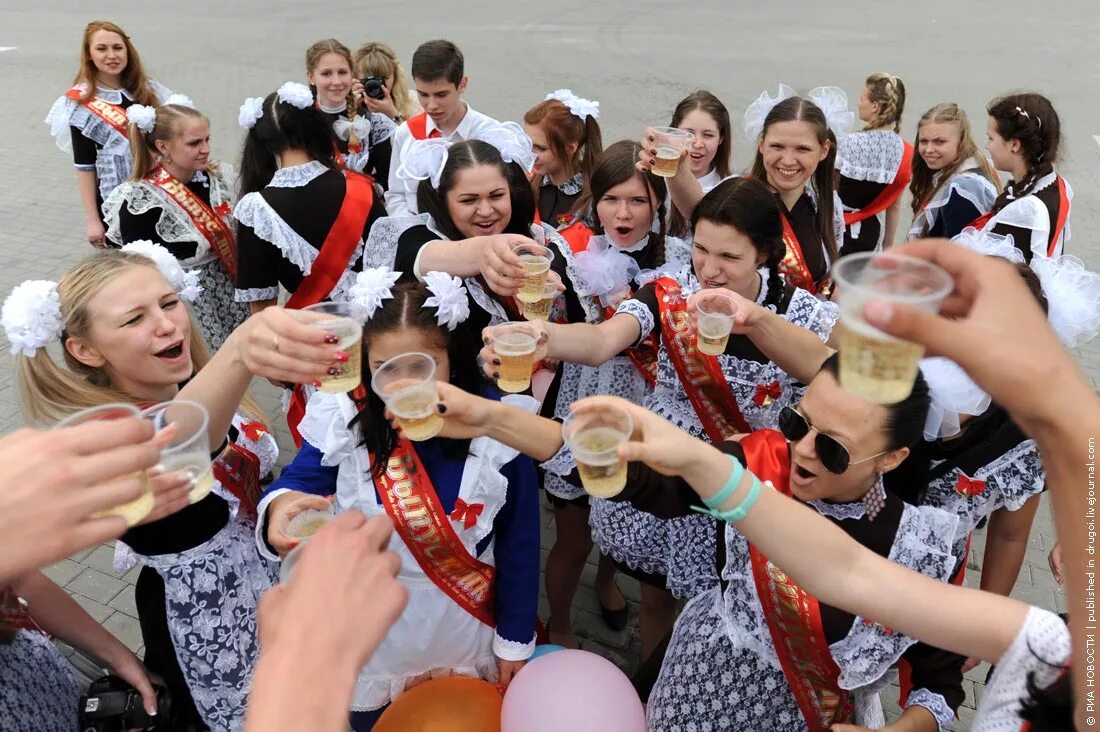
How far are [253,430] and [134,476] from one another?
4.90ft

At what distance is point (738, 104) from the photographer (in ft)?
39.2

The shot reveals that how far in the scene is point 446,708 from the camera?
7.48 feet

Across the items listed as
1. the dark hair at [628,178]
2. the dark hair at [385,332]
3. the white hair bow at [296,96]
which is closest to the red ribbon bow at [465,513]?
the dark hair at [385,332]

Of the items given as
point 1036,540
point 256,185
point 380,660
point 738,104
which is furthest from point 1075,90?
point 380,660

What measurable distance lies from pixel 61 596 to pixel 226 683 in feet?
2.13

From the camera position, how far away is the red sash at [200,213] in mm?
4500

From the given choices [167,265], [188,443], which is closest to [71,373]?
[167,265]

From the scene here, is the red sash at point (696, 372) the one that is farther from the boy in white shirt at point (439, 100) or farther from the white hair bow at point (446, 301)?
the boy in white shirt at point (439, 100)

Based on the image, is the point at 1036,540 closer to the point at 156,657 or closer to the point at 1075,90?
the point at 156,657

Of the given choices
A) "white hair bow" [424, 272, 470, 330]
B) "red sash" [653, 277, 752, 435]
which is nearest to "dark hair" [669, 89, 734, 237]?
"red sash" [653, 277, 752, 435]

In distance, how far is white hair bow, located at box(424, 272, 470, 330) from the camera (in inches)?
Answer: 96.4

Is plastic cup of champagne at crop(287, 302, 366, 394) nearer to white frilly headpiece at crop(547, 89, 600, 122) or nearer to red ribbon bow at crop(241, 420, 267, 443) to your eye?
red ribbon bow at crop(241, 420, 267, 443)

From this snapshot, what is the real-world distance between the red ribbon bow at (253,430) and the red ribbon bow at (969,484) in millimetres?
2658

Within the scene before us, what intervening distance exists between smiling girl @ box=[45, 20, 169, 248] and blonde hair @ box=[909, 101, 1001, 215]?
6.02 meters
